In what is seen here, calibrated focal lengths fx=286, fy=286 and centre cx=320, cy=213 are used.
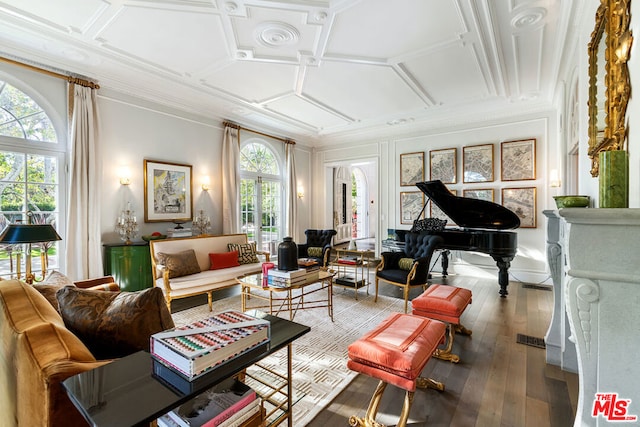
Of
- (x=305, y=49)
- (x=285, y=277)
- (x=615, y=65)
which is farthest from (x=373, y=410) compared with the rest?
(x=305, y=49)

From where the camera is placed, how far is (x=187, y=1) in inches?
107

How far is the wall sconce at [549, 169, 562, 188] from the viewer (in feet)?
15.5

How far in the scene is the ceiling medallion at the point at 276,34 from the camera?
3.10 m

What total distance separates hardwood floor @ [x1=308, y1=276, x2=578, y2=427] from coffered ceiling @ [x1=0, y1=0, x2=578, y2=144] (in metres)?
3.33

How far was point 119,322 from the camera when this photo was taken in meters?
1.28

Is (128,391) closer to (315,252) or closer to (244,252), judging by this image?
(244,252)

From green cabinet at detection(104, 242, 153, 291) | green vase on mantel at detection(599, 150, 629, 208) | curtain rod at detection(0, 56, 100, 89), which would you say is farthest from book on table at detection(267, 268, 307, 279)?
curtain rod at detection(0, 56, 100, 89)

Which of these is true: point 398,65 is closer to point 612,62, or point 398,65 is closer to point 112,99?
point 612,62

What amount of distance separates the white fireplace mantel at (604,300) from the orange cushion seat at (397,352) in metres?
0.73

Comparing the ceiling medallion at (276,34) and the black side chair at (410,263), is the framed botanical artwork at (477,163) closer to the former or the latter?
the black side chair at (410,263)

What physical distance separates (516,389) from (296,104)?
514cm

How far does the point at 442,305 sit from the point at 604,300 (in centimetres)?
169

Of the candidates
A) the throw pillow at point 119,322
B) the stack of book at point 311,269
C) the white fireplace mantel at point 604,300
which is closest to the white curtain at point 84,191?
the stack of book at point 311,269

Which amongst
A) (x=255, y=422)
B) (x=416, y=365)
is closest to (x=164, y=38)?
(x=255, y=422)
